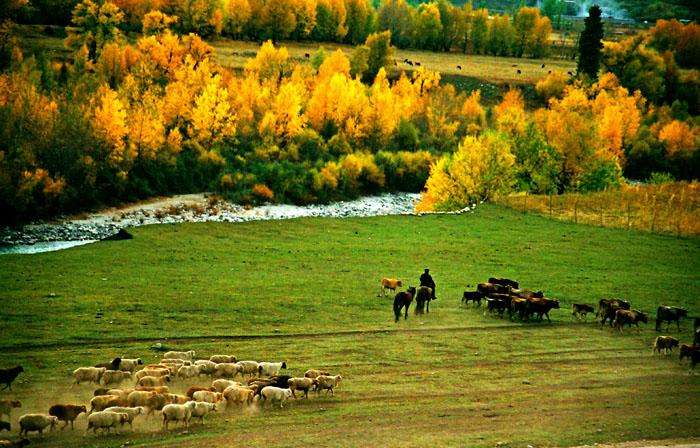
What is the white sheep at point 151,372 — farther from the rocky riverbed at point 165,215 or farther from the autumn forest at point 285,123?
the autumn forest at point 285,123

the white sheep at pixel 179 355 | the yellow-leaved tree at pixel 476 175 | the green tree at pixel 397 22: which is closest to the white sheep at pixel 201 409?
the white sheep at pixel 179 355

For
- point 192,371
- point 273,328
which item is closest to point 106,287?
point 273,328

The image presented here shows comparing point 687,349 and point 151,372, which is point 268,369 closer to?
point 151,372

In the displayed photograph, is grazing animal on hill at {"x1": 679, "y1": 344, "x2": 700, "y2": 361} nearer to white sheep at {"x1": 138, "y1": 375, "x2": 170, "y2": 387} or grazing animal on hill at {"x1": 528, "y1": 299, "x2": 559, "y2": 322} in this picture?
grazing animal on hill at {"x1": 528, "y1": 299, "x2": 559, "y2": 322}

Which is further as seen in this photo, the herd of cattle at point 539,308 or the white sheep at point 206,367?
the herd of cattle at point 539,308

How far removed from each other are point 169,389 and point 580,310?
59.8 feet

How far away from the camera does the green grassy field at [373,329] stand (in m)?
25.5

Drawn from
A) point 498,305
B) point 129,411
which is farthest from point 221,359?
point 498,305

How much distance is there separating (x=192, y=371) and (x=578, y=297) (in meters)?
20.6

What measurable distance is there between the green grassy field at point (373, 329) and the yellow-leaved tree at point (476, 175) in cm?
1193

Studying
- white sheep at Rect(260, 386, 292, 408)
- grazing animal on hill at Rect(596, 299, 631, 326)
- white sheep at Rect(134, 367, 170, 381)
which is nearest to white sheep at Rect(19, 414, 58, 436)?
white sheep at Rect(134, 367, 170, 381)

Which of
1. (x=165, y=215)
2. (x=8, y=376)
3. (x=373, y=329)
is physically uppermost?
(x=8, y=376)

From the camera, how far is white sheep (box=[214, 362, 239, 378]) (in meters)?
29.0

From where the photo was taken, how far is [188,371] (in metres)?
28.7
